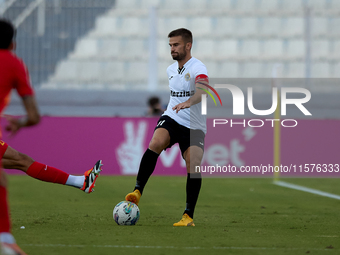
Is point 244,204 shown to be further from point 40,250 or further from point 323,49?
point 323,49

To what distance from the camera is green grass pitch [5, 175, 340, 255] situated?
449cm

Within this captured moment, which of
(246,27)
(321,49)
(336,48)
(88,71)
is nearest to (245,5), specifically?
(246,27)

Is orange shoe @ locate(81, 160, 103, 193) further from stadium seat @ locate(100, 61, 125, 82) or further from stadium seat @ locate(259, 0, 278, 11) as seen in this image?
stadium seat @ locate(259, 0, 278, 11)

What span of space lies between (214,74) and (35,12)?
6.11 meters

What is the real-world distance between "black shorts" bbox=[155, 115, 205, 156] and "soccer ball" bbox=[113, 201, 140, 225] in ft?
2.51

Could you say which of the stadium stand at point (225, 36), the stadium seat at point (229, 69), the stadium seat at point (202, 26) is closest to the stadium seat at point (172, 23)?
the stadium stand at point (225, 36)

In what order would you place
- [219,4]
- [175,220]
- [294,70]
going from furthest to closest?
[219,4] → [294,70] → [175,220]

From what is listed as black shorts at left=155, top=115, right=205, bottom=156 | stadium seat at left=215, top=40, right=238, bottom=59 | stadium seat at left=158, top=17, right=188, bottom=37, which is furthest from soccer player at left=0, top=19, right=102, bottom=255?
stadium seat at left=158, top=17, right=188, bottom=37

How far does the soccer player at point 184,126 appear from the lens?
5723mm

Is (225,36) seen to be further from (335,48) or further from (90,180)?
(90,180)

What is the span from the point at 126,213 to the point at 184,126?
40.6 inches

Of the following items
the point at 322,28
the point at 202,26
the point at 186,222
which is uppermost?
the point at 202,26

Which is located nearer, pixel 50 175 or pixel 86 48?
pixel 50 175

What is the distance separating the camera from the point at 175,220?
6.16 metres
